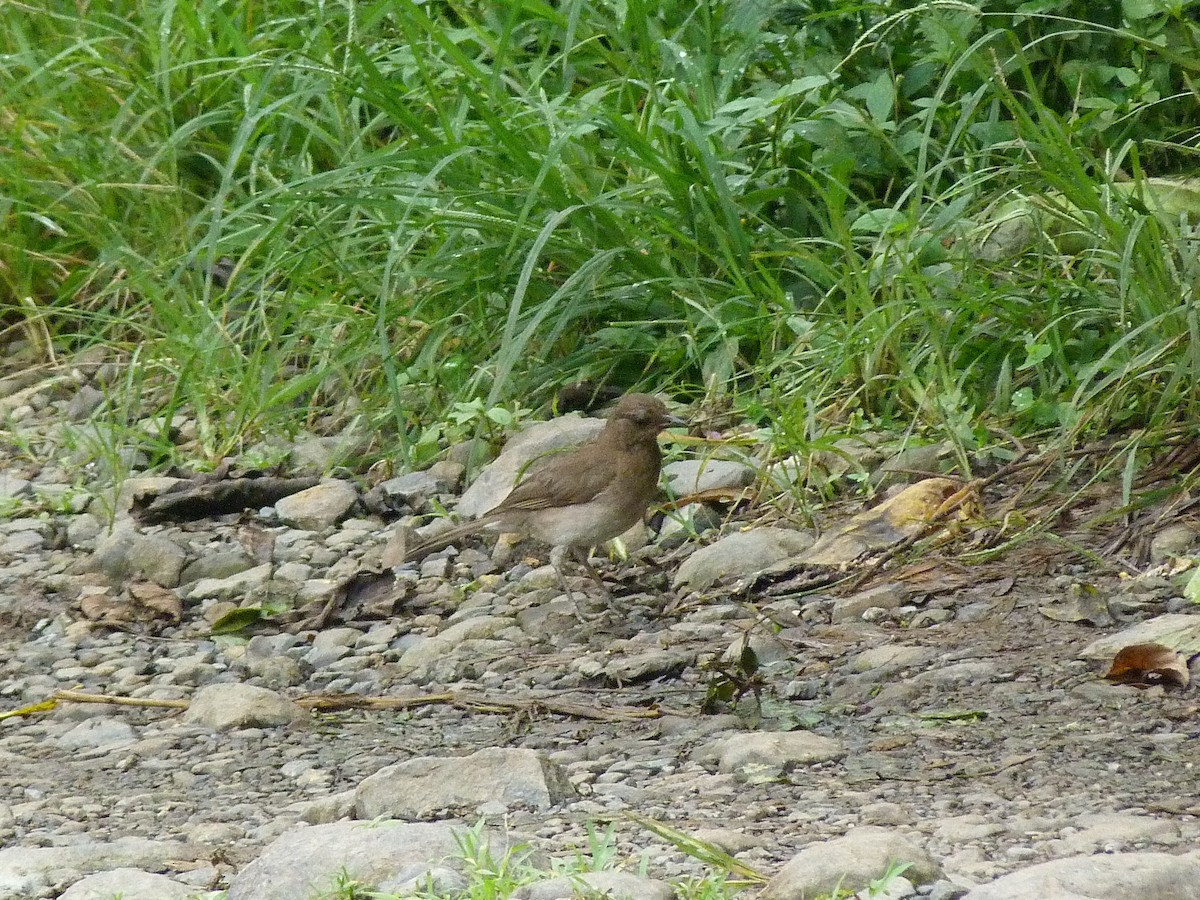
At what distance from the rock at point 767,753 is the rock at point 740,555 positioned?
154 centimetres

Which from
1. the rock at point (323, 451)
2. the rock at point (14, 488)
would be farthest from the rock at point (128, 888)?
the rock at point (14, 488)

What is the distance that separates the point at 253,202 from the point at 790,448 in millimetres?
2222

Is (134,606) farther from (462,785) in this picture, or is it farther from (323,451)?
(462,785)

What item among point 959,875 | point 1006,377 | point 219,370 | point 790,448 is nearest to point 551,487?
point 790,448

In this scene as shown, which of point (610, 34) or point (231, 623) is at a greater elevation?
point (610, 34)

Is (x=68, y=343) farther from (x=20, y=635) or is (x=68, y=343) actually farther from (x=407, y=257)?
(x=20, y=635)

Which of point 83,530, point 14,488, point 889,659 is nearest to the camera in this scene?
point 889,659

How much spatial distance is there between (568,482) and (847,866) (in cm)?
330

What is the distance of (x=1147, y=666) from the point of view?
3.93 metres

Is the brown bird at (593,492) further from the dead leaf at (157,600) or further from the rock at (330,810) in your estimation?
the rock at (330,810)

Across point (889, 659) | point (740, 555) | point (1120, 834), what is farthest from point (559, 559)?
point (1120, 834)

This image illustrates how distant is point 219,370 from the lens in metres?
7.30

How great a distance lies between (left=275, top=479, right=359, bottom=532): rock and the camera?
21.3ft

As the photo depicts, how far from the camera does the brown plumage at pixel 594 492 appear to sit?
5.77 meters
